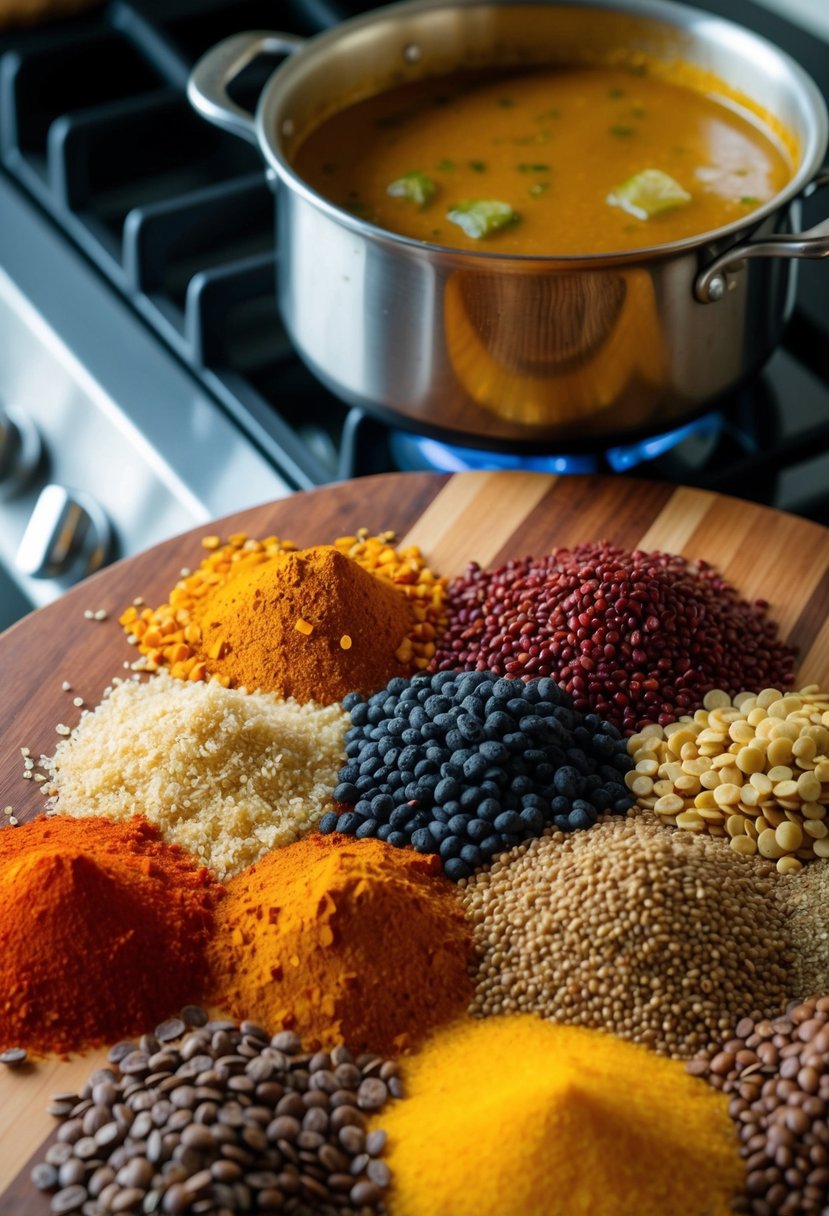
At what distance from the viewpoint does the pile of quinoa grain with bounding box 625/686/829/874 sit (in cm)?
117

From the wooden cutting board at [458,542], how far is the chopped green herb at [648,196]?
0.93ft

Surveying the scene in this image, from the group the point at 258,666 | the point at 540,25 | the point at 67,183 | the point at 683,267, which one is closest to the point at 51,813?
the point at 258,666

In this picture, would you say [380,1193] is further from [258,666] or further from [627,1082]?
[258,666]

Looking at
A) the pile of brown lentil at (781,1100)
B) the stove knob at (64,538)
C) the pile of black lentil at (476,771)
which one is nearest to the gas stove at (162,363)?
the stove knob at (64,538)

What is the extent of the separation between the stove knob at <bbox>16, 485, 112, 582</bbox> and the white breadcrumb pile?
36 centimetres

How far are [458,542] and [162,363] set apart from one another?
0.45 meters

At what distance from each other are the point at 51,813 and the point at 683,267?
75cm

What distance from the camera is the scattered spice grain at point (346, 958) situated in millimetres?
1049

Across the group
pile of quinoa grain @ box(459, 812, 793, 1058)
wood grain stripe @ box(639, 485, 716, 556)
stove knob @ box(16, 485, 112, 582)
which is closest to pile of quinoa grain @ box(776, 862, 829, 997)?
pile of quinoa grain @ box(459, 812, 793, 1058)

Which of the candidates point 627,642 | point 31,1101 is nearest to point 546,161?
point 627,642

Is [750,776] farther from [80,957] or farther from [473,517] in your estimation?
[80,957]

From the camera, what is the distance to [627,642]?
50.8 inches

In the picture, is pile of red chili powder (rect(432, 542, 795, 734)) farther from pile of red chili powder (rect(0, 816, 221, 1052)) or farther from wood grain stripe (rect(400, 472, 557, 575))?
pile of red chili powder (rect(0, 816, 221, 1052))

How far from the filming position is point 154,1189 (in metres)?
0.92
